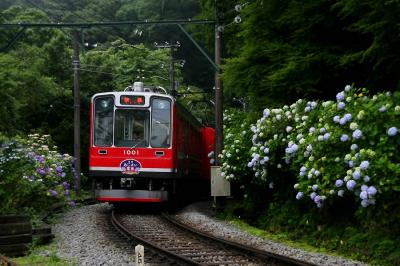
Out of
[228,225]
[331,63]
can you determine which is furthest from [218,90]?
[331,63]

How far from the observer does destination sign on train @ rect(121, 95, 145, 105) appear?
54.5ft

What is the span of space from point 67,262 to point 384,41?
19.7ft

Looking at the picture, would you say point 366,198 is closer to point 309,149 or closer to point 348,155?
point 348,155

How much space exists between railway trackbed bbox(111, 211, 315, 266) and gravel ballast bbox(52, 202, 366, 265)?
1.66 feet

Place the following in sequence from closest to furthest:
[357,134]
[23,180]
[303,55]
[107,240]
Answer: [357,134] → [107,240] → [303,55] → [23,180]

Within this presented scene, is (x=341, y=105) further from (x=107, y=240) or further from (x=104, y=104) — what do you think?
(x=104, y=104)

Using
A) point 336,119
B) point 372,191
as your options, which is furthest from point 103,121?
point 372,191

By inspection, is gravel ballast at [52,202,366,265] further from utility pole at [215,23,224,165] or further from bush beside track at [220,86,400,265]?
utility pole at [215,23,224,165]

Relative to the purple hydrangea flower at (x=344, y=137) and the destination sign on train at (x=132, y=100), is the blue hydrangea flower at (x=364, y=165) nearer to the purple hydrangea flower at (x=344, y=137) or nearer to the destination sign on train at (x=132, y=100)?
the purple hydrangea flower at (x=344, y=137)

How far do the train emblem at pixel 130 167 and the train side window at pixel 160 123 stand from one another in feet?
2.19

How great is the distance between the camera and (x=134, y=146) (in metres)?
16.4

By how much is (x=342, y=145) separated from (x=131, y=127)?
26.6 ft

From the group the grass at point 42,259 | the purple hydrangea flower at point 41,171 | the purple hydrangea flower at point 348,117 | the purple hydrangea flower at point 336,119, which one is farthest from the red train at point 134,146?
the purple hydrangea flower at point 348,117

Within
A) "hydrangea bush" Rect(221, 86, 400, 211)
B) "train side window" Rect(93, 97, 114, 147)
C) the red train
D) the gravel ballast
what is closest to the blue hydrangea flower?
"hydrangea bush" Rect(221, 86, 400, 211)
